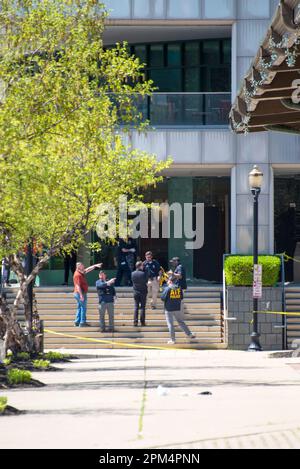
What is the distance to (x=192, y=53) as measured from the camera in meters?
38.8

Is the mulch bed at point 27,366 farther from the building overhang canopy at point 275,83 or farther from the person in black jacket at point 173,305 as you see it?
the person in black jacket at point 173,305

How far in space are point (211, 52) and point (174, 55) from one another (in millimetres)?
1297

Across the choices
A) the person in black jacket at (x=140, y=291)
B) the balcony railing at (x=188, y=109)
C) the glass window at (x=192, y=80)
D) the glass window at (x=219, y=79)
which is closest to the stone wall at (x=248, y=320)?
the person in black jacket at (x=140, y=291)

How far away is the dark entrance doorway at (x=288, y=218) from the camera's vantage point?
127 feet

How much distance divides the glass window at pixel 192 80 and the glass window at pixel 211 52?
46 cm

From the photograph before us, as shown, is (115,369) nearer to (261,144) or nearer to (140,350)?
(140,350)

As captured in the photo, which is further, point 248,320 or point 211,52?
point 211,52

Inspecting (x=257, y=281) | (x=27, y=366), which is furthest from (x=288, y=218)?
(x=27, y=366)

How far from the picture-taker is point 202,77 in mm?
38312

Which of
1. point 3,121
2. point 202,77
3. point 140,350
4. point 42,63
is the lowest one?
point 140,350

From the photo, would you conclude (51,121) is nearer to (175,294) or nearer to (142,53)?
(175,294)

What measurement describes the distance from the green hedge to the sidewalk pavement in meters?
8.20

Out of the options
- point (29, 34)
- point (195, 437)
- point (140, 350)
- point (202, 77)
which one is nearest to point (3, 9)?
point (29, 34)
